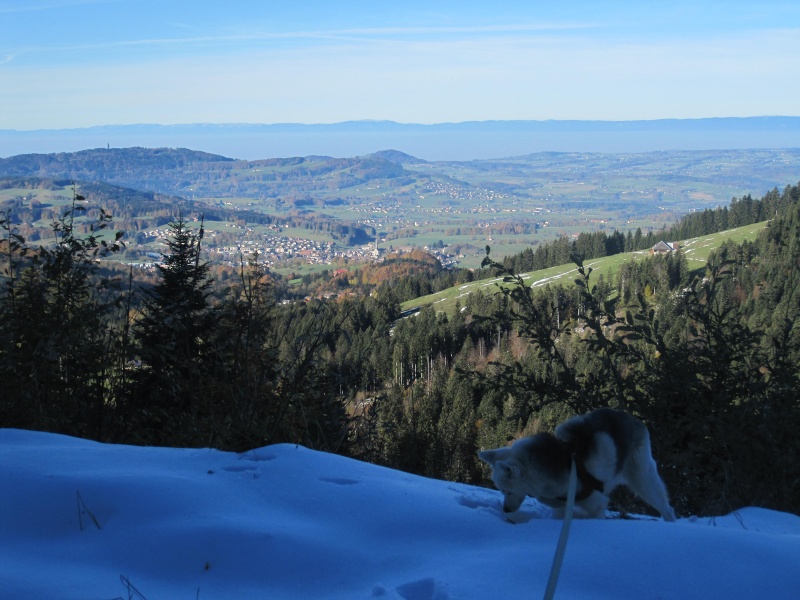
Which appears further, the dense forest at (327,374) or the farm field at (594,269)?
the farm field at (594,269)

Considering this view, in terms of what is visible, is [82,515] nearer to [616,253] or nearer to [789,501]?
[789,501]

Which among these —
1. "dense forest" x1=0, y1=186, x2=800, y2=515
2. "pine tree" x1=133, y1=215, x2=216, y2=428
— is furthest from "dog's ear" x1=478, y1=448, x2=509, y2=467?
"pine tree" x1=133, y1=215, x2=216, y2=428

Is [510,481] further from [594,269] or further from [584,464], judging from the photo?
[594,269]

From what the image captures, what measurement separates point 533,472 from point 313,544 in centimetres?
135

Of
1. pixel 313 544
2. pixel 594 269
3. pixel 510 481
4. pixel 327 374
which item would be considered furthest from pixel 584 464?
pixel 594 269

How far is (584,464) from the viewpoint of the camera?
3.33m

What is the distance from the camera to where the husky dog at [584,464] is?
3.28m

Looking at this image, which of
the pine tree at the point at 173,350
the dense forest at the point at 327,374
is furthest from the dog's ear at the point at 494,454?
the pine tree at the point at 173,350

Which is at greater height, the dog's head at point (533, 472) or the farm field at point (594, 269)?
the dog's head at point (533, 472)

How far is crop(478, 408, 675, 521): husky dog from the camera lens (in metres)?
3.28

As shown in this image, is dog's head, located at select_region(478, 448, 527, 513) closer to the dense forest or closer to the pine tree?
the dense forest

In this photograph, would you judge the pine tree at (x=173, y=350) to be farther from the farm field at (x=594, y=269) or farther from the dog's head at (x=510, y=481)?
the farm field at (x=594, y=269)

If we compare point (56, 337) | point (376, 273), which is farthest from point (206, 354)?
point (376, 273)

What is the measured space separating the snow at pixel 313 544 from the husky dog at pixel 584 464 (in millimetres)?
207
